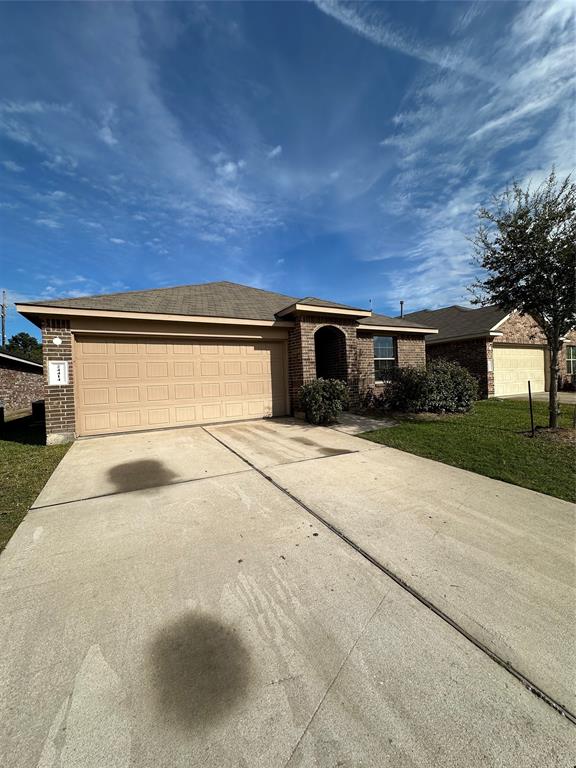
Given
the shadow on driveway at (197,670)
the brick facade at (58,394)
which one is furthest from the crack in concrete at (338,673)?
the brick facade at (58,394)

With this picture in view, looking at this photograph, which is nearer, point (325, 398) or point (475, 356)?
point (325, 398)

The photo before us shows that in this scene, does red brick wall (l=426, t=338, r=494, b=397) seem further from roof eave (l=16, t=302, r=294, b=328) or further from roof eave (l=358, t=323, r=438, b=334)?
roof eave (l=16, t=302, r=294, b=328)

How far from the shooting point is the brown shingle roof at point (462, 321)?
47.6 ft

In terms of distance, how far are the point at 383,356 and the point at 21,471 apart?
413 inches

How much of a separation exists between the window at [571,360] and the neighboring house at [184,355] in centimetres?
1342

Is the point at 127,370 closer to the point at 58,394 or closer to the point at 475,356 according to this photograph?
the point at 58,394

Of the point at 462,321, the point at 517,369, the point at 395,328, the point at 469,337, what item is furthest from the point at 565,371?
the point at 395,328

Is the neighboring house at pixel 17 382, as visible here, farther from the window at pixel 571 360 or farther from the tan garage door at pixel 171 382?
the window at pixel 571 360

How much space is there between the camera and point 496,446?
19.4 ft

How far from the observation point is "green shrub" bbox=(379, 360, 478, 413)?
9.12m

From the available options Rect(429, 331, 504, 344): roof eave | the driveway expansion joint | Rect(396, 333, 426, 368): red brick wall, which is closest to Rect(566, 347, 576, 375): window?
Rect(429, 331, 504, 344): roof eave

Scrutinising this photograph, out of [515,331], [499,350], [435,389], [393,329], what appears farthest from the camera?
[515,331]

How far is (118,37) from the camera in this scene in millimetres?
5898

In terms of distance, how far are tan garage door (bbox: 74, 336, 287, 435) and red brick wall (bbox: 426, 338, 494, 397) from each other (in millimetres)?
9455
